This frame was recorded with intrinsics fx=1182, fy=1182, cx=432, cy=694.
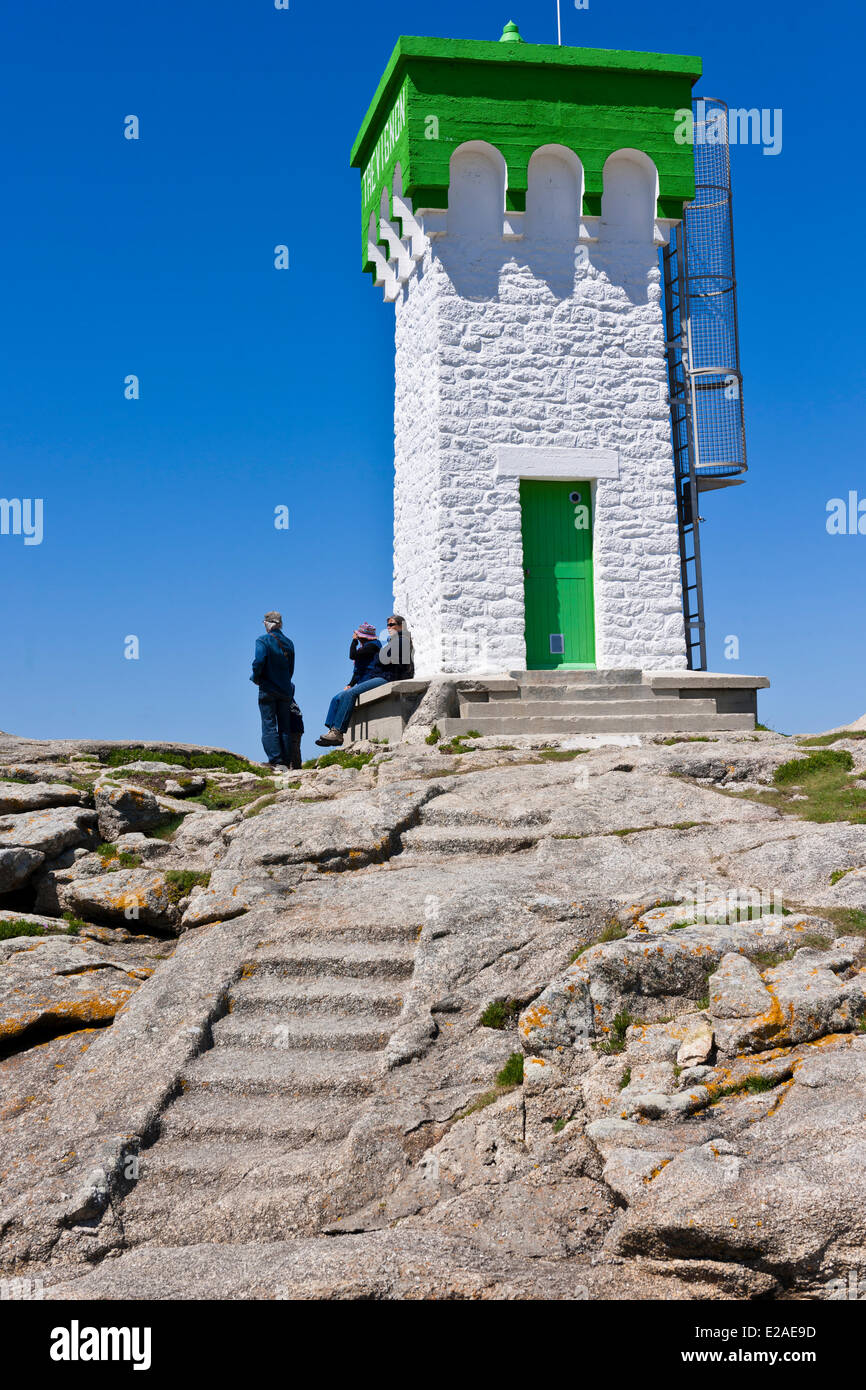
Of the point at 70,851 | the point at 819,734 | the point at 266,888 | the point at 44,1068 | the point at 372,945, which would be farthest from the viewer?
the point at 819,734

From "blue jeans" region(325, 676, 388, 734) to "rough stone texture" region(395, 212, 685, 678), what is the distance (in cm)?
68

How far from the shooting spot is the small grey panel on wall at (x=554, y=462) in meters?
15.4

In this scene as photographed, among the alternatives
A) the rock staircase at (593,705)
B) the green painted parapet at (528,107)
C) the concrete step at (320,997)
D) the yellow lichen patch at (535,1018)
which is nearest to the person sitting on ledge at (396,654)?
the rock staircase at (593,705)

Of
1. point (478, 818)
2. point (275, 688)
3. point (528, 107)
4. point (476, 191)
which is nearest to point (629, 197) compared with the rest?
point (528, 107)

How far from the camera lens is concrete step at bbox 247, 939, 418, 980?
7.64 metres

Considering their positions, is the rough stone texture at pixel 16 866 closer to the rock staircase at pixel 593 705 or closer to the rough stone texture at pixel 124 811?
the rough stone texture at pixel 124 811

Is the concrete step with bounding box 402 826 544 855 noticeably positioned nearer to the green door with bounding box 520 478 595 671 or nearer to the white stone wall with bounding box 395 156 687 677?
the white stone wall with bounding box 395 156 687 677

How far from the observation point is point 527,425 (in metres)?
15.5

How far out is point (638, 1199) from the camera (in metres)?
5.05

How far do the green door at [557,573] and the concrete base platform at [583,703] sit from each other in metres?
1.05

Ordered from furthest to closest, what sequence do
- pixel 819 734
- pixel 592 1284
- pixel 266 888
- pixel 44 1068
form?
pixel 819 734, pixel 266 888, pixel 44 1068, pixel 592 1284
